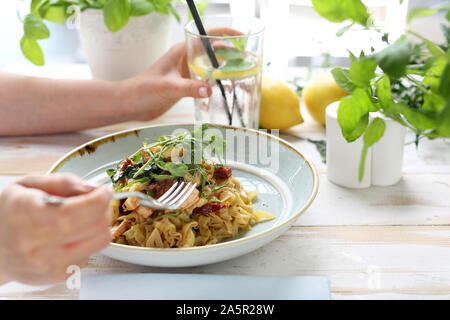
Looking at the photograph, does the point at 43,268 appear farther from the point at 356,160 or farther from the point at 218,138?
the point at 356,160

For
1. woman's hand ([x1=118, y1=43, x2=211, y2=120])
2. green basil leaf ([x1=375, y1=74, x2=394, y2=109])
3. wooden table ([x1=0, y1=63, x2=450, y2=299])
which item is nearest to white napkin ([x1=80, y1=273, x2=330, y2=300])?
wooden table ([x1=0, y1=63, x2=450, y2=299])

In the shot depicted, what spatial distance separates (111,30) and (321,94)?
559mm

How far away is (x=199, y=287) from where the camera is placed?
83 centimetres

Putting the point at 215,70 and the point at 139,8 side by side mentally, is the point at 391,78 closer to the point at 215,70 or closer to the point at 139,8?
the point at 215,70

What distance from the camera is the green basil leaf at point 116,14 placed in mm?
1333

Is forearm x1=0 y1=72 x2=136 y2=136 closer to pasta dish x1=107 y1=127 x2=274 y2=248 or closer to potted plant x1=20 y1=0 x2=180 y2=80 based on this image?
potted plant x1=20 y1=0 x2=180 y2=80

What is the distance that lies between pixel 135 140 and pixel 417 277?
0.67 m

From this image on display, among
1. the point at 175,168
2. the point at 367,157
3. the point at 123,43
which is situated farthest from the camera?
the point at 123,43

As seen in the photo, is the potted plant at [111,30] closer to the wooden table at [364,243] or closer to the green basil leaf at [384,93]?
the wooden table at [364,243]

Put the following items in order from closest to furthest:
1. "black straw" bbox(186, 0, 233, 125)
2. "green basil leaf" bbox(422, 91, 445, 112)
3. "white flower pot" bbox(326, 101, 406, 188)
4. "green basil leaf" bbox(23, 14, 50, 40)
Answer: "green basil leaf" bbox(422, 91, 445, 112) < "white flower pot" bbox(326, 101, 406, 188) < "black straw" bbox(186, 0, 233, 125) < "green basil leaf" bbox(23, 14, 50, 40)

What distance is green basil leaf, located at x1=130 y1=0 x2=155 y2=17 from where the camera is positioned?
1378 mm

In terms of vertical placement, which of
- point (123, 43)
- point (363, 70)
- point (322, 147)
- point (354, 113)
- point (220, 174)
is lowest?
point (322, 147)

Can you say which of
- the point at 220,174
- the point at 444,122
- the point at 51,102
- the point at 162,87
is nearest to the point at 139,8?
the point at 162,87

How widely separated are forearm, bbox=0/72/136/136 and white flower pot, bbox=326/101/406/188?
1.84 ft
